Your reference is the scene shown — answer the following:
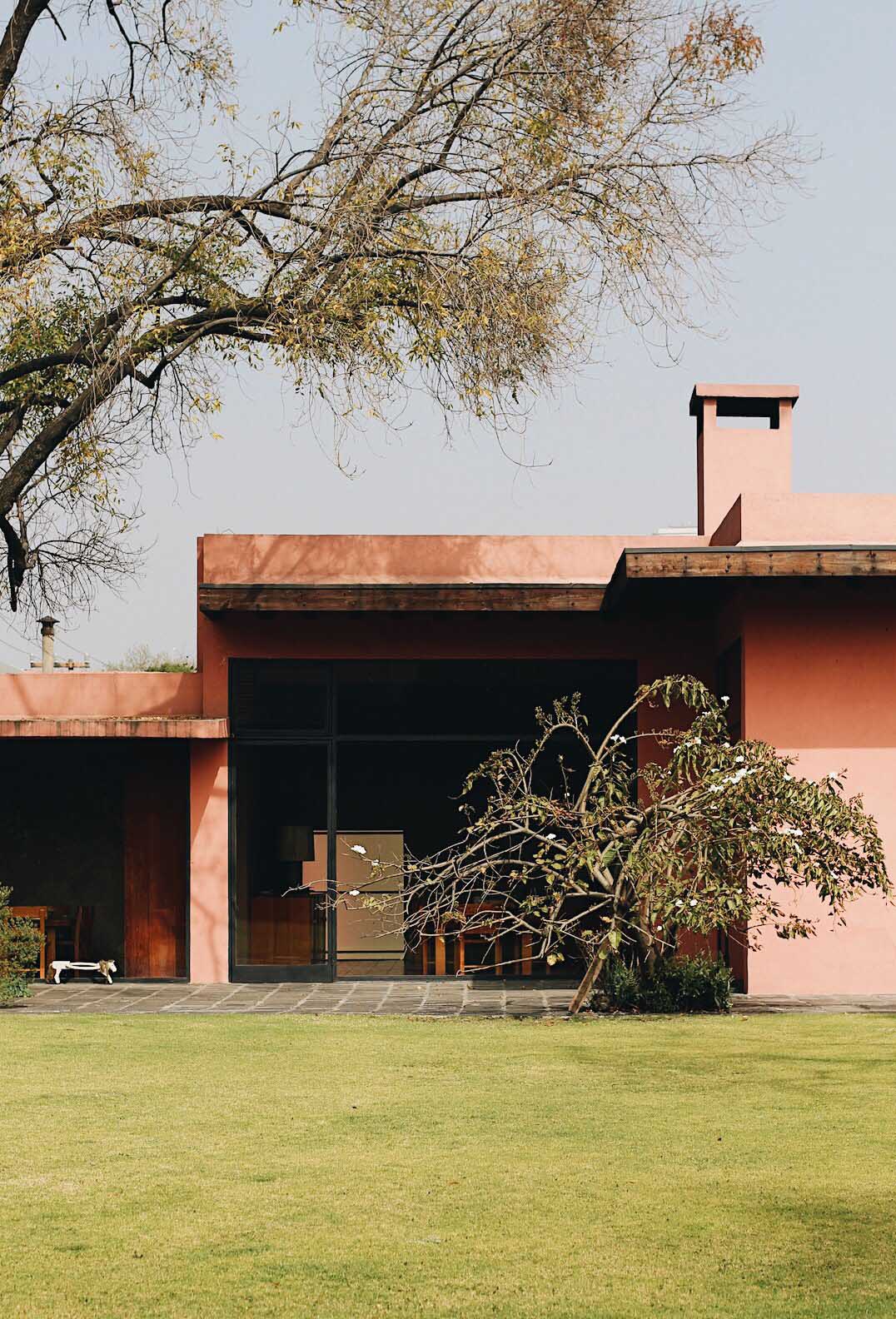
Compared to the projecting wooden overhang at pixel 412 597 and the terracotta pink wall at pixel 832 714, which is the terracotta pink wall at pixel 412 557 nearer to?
the projecting wooden overhang at pixel 412 597

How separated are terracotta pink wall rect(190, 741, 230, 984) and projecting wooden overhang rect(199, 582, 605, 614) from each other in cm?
168

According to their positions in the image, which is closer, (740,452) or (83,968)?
(83,968)

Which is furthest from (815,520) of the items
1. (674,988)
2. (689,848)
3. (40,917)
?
(40,917)

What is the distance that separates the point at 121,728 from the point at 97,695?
4.93 feet

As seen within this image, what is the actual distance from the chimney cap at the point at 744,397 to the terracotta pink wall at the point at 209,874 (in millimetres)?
7048

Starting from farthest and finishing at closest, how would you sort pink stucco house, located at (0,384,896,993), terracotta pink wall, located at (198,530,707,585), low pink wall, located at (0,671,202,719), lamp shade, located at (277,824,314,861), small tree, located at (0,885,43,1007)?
lamp shade, located at (277,824,314,861)
low pink wall, located at (0,671,202,719)
terracotta pink wall, located at (198,530,707,585)
small tree, located at (0,885,43,1007)
pink stucco house, located at (0,384,896,993)

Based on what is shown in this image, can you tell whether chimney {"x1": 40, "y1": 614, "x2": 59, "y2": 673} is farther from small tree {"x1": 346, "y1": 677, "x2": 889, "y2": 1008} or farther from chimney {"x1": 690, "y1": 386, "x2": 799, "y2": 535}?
chimney {"x1": 690, "y1": 386, "x2": 799, "y2": 535}

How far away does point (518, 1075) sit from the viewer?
28.0ft

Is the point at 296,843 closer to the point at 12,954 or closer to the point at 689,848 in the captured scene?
the point at 12,954

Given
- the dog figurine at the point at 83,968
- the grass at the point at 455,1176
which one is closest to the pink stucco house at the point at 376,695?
the dog figurine at the point at 83,968

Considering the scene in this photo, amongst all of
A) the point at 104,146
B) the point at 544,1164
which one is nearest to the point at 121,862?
the point at 104,146

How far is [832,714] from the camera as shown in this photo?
1257 cm

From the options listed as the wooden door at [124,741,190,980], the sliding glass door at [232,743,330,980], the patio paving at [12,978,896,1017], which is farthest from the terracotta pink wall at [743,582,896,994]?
the wooden door at [124,741,190,980]

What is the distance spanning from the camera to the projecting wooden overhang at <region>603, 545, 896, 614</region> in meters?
11.7
